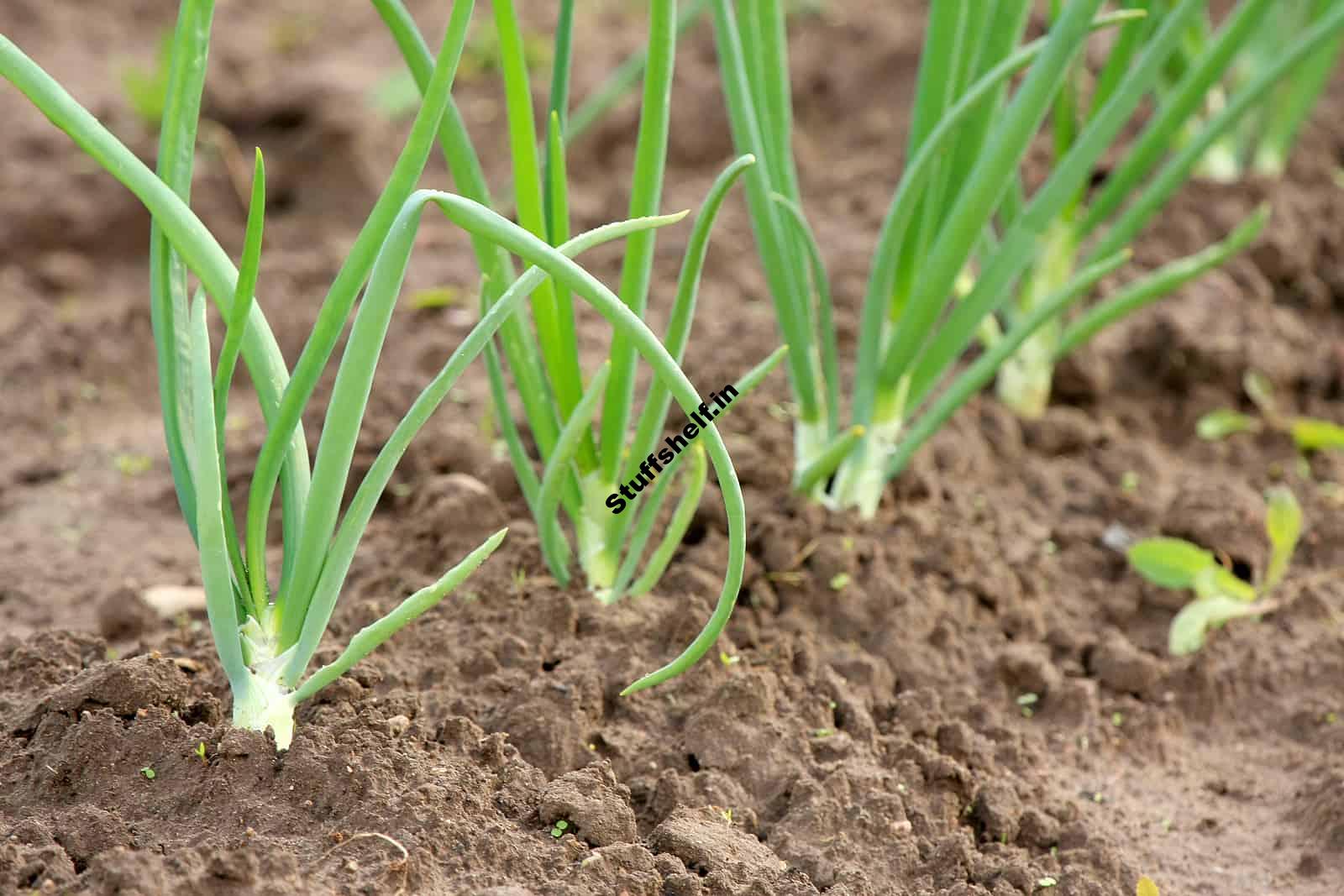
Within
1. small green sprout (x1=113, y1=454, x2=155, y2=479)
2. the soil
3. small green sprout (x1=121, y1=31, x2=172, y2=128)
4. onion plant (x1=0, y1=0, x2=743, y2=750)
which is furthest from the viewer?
small green sprout (x1=121, y1=31, x2=172, y2=128)

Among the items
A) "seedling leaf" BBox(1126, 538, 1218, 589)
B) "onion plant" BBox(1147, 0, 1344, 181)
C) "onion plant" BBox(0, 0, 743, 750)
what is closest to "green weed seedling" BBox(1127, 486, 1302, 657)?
"seedling leaf" BBox(1126, 538, 1218, 589)

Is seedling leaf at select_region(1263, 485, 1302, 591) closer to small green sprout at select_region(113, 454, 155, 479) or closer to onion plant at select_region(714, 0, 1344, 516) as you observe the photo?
onion plant at select_region(714, 0, 1344, 516)

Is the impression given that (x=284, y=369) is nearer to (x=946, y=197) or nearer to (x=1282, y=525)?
(x=946, y=197)

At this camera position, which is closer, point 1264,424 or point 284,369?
point 284,369

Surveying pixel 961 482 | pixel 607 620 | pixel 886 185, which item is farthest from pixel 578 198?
pixel 607 620

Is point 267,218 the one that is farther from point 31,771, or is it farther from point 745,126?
point 31,771

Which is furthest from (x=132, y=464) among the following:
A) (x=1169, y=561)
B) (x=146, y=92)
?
(x=1169, y=561)
